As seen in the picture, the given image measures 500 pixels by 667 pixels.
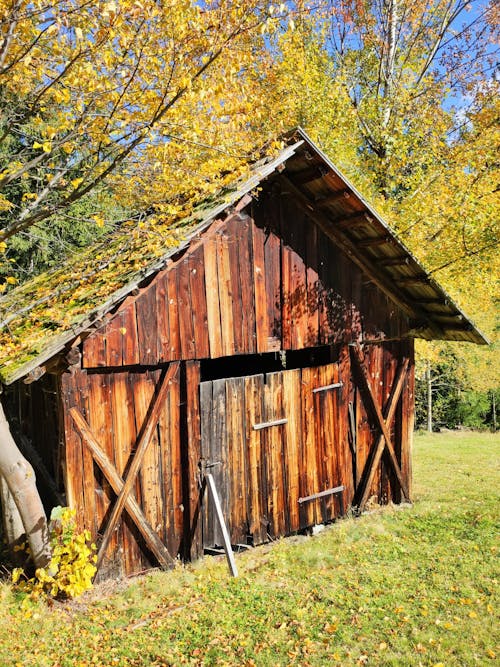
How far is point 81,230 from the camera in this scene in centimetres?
2027

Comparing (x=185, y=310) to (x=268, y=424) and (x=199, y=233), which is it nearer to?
(x=199, y=233)

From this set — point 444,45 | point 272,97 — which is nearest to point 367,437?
point 272,97

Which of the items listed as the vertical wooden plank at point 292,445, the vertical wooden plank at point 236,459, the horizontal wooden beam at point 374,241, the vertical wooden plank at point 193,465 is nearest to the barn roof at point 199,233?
the horizontal wooden beam at point 374,241

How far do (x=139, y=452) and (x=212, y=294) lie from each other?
2422 millimetres

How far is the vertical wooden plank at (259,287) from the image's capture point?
8.18m

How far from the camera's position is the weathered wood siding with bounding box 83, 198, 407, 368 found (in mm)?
7113

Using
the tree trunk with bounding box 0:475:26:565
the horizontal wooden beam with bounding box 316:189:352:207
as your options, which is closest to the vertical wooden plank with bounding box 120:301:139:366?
the tree trunk with bounding box 0:475:26:565

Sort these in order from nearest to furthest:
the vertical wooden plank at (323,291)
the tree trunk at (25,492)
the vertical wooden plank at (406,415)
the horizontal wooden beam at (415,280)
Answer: the tree trunk at (25,492) → the vertical wooden plank at (323,291) → the horizontal wooden beam at (415,280) → the vertical wooden plank at (406,415)

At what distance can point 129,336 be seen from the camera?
6992 mm

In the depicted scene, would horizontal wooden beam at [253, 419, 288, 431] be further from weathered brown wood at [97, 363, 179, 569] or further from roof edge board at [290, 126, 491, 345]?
roof edge board at [290, 126, 491, 345]

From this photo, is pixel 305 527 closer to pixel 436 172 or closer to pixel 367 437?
pixel 367 437

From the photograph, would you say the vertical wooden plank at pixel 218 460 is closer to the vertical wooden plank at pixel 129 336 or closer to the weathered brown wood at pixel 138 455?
the weathered brown wood at pixel 138 455

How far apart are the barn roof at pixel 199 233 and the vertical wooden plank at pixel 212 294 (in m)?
0.45

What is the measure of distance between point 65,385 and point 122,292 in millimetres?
1459
